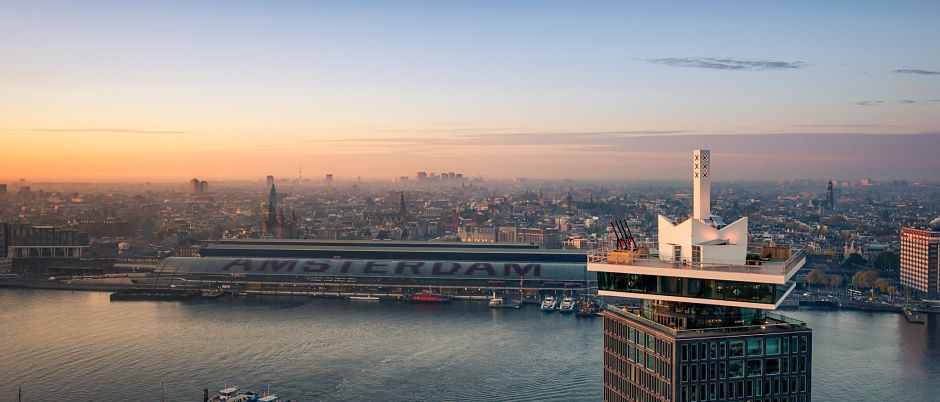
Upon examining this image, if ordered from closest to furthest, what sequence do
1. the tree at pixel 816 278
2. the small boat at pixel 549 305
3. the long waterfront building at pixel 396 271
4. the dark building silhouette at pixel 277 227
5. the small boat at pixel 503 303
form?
the small boat at pixel 549 305
the small boat at pixel 503 303
the tree at pixel 816 278
the long waterfront building at pixel 396 271
the dark building silhouette at pixel 277 227

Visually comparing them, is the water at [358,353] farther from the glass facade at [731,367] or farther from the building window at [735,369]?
the building window at [735,369]

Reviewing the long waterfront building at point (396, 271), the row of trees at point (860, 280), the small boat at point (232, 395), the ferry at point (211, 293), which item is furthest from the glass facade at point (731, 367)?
the ferry at point (211, 293)

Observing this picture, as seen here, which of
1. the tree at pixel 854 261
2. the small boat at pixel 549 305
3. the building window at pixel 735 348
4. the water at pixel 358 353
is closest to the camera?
the building window at pixel 735 348

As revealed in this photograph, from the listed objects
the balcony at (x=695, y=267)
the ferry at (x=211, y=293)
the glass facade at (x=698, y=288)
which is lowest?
the ferry at (x=211, y=293)

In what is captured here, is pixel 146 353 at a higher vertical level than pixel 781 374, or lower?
lower

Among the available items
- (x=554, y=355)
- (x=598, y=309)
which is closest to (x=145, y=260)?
(x=598, y=309)

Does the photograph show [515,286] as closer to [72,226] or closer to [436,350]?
[436,350]

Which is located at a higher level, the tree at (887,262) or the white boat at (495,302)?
the tree at (887,262)
